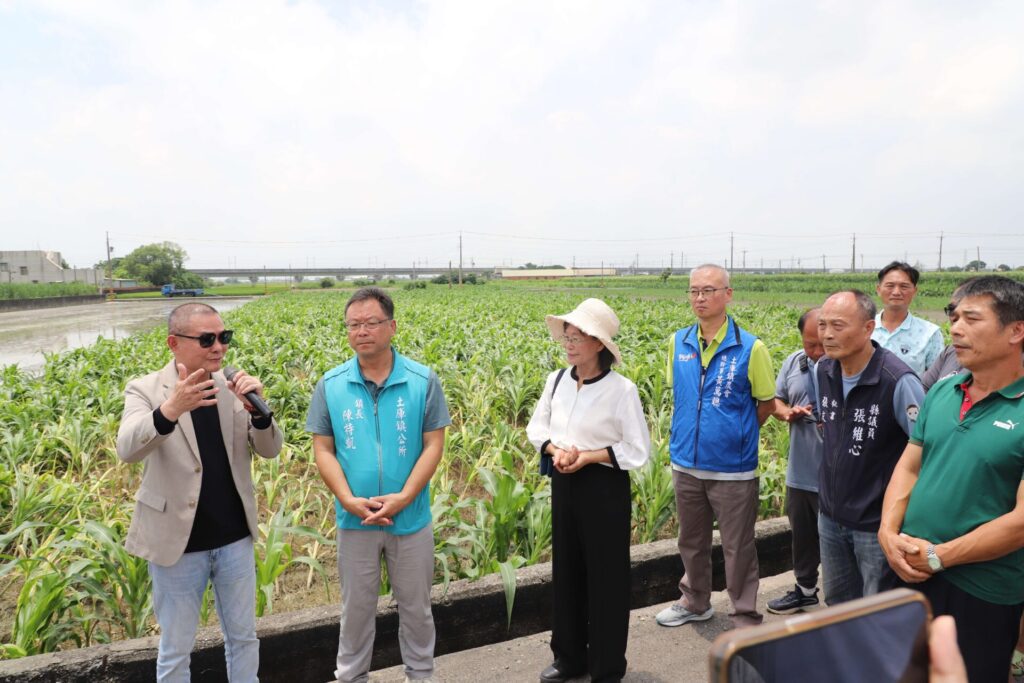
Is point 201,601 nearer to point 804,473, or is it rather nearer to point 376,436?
point 376,436

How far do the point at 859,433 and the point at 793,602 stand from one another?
1381mm

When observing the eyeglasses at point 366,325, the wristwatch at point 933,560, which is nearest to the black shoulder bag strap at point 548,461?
the eyeglasses at point 366,325

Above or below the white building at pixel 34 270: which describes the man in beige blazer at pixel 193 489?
below

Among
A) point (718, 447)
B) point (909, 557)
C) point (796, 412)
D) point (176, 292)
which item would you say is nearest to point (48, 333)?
point (718, 447)

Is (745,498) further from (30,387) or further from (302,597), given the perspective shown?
A: (30,387)

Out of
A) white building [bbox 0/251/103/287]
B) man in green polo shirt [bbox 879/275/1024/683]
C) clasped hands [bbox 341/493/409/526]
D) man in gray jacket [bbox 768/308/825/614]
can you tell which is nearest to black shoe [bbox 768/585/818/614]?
man in gray jacket [bbox 768/308/825/614]

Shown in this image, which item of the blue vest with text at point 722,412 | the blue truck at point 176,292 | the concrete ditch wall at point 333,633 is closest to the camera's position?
the concrete ditch wall at point 333,633

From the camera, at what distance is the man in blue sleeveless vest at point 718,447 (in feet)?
10.3

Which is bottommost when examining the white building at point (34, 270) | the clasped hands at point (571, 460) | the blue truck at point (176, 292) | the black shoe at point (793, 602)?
the black shoe at point (793, 602)

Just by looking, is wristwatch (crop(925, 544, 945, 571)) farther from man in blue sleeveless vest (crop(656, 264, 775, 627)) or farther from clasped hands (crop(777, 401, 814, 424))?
clasped hands (crop(777, 401, 814, 424))

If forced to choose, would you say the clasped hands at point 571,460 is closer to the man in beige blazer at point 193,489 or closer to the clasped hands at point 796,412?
the man in beige blazer at point 193,489

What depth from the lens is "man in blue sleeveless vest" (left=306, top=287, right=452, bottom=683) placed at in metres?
2.59

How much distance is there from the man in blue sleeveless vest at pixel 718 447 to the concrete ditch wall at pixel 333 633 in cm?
37

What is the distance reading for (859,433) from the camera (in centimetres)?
263
